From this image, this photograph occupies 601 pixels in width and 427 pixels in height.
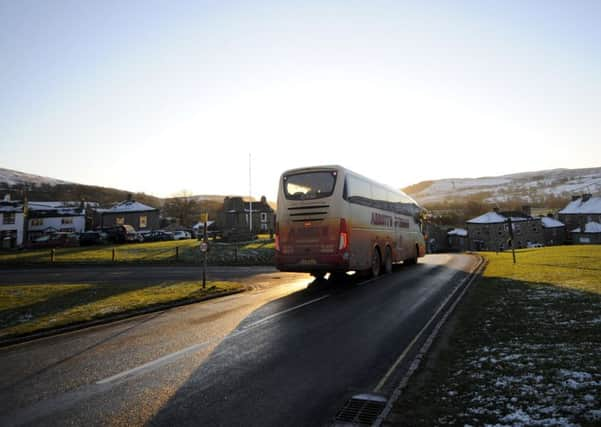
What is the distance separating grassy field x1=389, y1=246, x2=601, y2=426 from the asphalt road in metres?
0.80

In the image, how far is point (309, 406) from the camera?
4500 millimetres

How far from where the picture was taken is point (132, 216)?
224ft

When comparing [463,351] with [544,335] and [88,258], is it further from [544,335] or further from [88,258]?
[88,258]

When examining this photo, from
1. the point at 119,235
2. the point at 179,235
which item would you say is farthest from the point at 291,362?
the point at 179,235

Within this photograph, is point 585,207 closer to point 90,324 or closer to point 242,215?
point 242,215

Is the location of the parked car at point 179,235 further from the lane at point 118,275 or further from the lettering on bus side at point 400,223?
the lettering on bus side at point 400,223

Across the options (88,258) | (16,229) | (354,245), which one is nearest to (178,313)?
(354,245)

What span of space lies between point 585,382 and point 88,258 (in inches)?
1328

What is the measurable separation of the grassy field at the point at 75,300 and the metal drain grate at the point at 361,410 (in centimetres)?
788

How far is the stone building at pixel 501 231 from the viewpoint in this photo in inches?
3371

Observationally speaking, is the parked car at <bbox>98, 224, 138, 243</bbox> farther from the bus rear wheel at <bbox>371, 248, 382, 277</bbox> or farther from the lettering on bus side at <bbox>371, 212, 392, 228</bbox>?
the bus rear wheel at <bbox>371, 248, 382, 277</bbox>

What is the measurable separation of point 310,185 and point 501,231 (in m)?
85.5

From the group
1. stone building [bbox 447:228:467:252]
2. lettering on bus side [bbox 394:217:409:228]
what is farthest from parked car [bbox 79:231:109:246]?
stone building [bbox 447:228:467:252]

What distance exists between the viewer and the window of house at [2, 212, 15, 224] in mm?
56969
